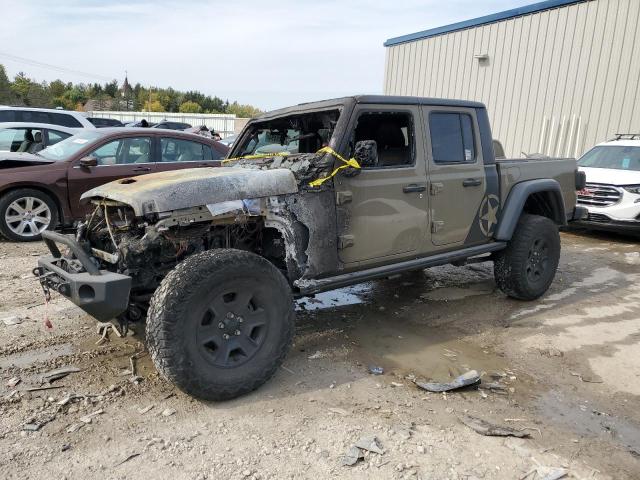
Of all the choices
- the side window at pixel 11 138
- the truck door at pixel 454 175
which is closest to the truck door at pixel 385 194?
the truck door at pixel 454 175

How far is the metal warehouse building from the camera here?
11.4 meters

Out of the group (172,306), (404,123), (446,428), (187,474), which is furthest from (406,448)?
(404,123)

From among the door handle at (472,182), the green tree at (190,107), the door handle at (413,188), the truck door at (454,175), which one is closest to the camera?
the door handle at (413,188)

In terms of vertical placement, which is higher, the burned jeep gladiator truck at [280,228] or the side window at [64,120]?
the side window at [64,120]

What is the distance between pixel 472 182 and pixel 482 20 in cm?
1160

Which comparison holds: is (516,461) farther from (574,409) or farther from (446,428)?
(574,409)

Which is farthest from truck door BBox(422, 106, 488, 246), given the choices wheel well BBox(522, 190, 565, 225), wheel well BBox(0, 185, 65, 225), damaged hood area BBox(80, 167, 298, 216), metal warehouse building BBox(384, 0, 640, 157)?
metal warehouse building BBox(384, 0, 640, 157)

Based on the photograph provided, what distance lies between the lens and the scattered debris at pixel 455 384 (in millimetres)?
3400

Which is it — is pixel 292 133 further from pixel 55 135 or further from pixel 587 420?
pixel 55 135

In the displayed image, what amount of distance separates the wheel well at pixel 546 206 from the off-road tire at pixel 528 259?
22 cm

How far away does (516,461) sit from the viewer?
266 centimetres

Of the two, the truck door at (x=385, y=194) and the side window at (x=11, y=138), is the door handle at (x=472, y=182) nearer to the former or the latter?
the truck door at (x=385, y=194)

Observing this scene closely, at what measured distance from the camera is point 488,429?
9.63ft

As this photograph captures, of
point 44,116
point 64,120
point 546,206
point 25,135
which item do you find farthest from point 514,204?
point 44,116
